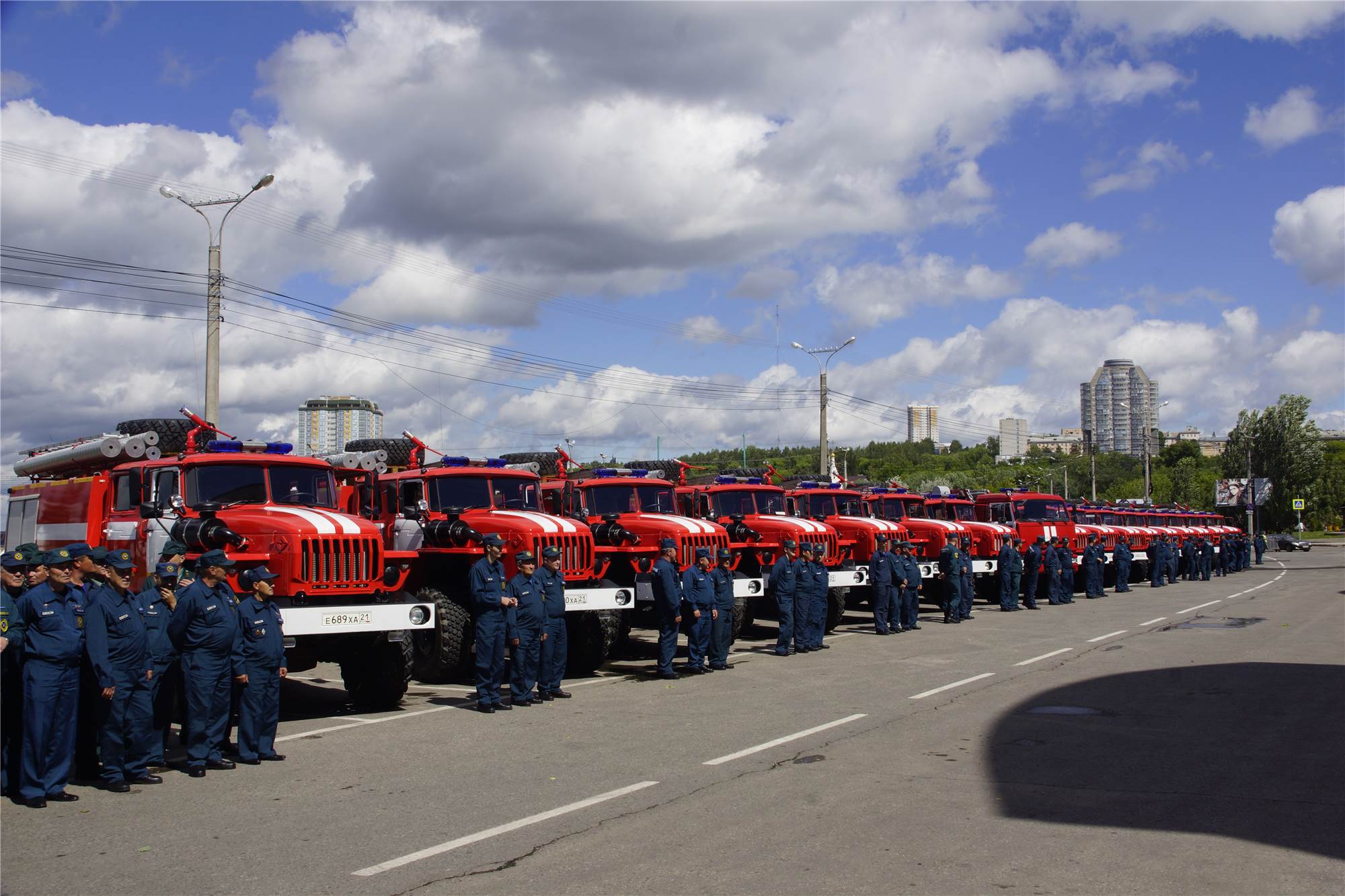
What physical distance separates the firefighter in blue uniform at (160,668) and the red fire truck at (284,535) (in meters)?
0.96

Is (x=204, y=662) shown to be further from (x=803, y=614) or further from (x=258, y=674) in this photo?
(x=803, y=614)

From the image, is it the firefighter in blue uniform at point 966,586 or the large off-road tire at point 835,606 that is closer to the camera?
the large off-road tire at point 835,606

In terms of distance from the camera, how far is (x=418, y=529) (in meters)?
13.8

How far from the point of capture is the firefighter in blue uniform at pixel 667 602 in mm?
12891

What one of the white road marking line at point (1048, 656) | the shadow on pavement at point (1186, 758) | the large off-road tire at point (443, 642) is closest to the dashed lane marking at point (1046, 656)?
the white road marking line at point (1048, 656)

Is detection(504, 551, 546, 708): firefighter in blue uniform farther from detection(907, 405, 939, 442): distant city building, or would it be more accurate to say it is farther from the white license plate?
detection(907, 405, 939, 442): distant city building

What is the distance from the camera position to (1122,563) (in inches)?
1157

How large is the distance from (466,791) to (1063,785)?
13.4 feet

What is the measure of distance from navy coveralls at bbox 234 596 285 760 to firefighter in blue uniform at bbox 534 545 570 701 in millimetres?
3135

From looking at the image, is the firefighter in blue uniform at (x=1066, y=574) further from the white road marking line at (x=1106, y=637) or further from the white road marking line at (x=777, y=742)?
the white road marking line at (x=777, y=742)

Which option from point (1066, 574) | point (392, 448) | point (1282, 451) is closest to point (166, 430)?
point (392, 448)

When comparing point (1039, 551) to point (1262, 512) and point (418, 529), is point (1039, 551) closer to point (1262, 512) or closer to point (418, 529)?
point (418, 529)

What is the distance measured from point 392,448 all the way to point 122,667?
9.35 meters

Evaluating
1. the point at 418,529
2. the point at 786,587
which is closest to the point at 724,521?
the point at 786,587
